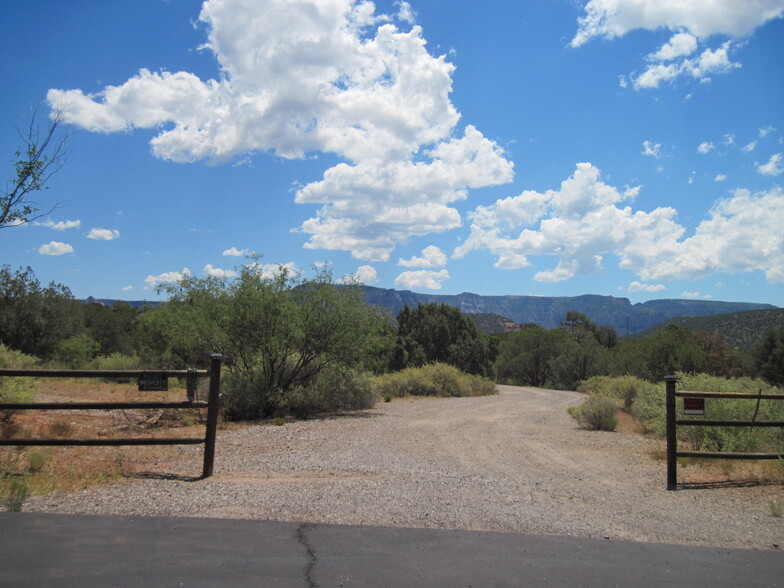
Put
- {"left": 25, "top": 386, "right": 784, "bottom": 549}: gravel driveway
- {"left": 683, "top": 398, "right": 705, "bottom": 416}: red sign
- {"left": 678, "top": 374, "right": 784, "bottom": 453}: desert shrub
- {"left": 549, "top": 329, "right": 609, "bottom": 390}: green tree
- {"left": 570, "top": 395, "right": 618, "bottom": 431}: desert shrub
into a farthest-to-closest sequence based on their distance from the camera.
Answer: {"left": 549, "top": 329, "right": 609, "bottom": 390}: green tree → {"left": 570, "top": 395, "right": 618, "bottom": 431}: desert shrub → {"left": 678, "top": 374, "right": 784, "bottom": 453}: desert shrub → {"left": 683, "top": 398, "right": 705, "bottom": 416}: red sign → {"left": 25, "top": 386, "right": 784, "bottom": 549}: gravel driveway

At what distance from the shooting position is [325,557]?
4949 mm

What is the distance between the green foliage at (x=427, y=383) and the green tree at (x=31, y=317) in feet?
68.9

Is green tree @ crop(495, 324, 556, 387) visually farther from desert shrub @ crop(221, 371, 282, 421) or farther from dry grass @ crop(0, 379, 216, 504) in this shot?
dry grass @ crop(0, 379, 216, 504)

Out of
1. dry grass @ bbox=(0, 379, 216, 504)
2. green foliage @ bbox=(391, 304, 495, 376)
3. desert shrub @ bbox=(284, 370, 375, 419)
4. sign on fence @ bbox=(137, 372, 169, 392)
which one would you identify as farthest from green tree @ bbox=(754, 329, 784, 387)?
sign on fence @ bbox=(137, 372, 169, 392)

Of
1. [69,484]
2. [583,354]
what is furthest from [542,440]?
[583,354]

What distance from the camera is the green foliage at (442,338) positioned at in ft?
198

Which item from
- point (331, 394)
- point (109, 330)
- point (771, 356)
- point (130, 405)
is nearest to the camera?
point (130, 405)

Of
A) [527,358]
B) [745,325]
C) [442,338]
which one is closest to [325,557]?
[442,338]

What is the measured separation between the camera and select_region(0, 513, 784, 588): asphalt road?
4.53 m

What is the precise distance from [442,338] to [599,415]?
148ft

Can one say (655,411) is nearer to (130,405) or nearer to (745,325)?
(130,405)

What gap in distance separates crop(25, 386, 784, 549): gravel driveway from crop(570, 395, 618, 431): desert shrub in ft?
9.40

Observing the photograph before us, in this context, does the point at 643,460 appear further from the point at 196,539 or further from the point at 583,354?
the point at 583,354

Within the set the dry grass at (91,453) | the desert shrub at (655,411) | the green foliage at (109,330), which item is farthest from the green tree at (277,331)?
the green foliage at (109,330)
